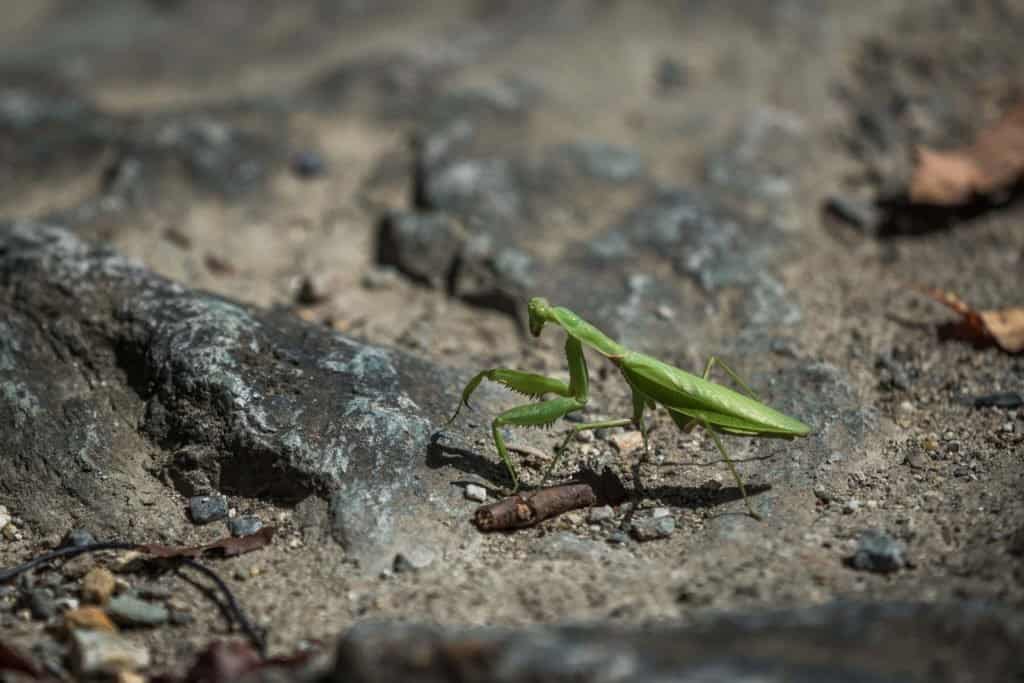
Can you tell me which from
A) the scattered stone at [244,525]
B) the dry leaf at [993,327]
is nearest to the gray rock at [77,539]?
the scattered stone at [244,525]

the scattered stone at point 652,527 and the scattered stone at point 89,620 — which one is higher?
the scattered stone at point 89,620

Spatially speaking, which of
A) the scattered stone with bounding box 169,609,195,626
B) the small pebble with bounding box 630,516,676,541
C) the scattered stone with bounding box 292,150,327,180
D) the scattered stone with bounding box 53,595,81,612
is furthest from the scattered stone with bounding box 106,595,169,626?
the scattered stone with bounding box 292,150,327,180

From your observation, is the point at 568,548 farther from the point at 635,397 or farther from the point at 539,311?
the point at 539,311

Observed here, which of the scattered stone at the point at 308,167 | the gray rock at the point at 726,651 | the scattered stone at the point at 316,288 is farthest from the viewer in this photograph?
the scattered stone at the point at 308,167

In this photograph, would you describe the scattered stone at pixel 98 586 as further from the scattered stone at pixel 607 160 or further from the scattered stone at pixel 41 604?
the scattered stone at pixel 607 160

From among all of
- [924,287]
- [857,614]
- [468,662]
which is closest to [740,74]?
[924,287]

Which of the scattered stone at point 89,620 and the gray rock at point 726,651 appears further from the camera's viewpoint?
the scattered stone at point 89,620

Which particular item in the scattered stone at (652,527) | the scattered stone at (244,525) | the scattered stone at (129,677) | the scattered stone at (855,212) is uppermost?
the scattered stone at (855,212)
